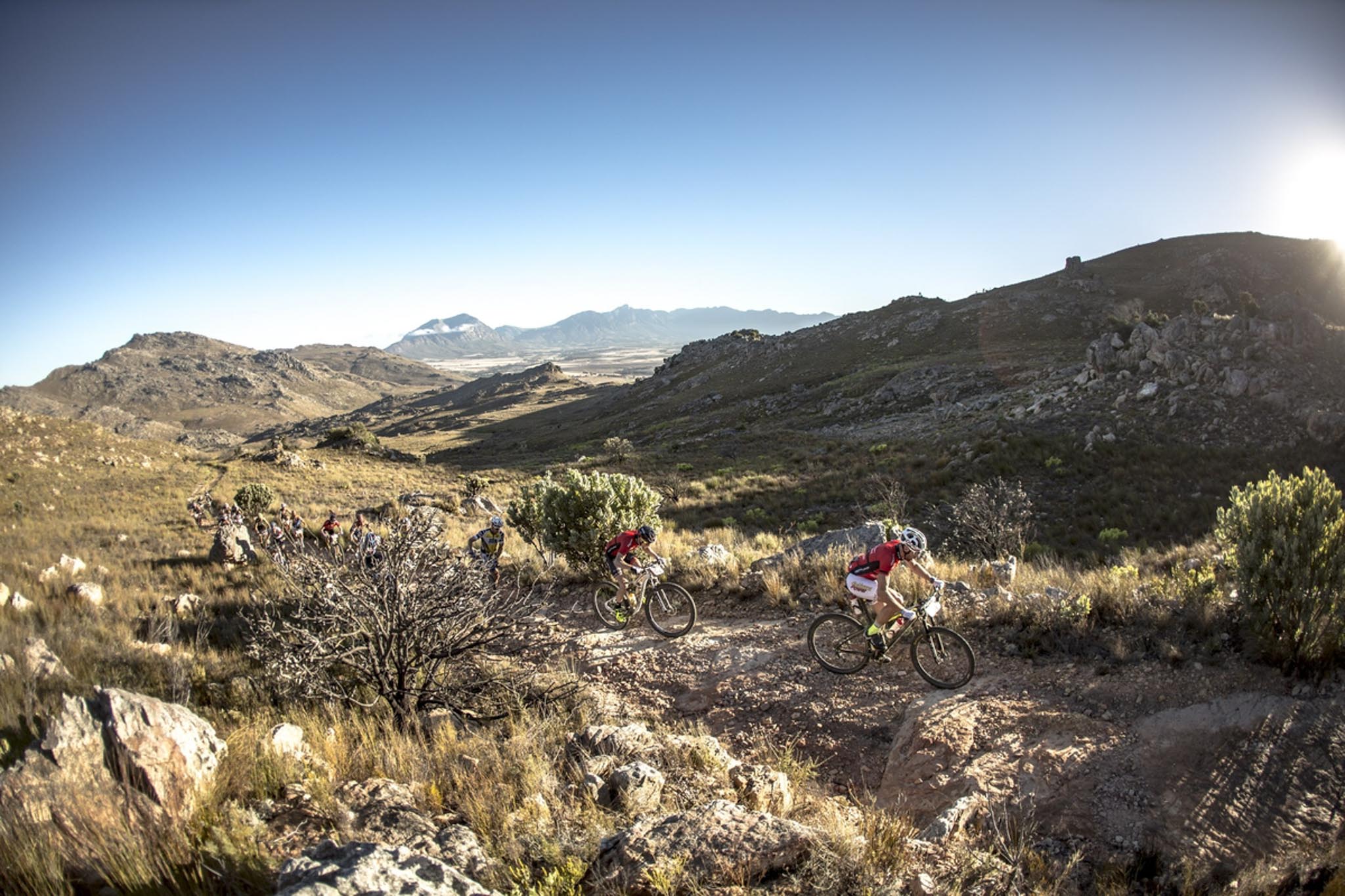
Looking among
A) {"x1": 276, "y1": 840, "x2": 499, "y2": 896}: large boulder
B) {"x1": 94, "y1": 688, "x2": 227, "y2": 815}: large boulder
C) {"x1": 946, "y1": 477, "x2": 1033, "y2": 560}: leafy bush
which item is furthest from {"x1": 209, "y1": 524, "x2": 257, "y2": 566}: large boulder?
{"x1": 946, "y1": 477, "x2": 1033, "y2": 560}: leafy bush

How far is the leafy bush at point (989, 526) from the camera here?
43.3ft

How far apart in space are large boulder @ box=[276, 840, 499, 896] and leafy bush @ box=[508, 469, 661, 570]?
8.37 m

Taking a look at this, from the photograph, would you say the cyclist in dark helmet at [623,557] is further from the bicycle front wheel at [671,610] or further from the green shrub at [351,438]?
the green shrub at [351,438]

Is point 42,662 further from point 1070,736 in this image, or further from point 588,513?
point 1070,736

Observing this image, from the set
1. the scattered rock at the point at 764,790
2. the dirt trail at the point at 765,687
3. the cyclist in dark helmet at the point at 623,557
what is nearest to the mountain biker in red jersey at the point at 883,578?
the dirt trail at the point at 765,687

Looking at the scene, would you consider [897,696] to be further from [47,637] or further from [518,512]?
[47,637]

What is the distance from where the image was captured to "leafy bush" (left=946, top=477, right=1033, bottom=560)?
13.2 meters

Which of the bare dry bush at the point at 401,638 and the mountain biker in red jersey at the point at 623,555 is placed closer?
the bare dry bush at the point at 401,638

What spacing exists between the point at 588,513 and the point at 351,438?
2137 inches

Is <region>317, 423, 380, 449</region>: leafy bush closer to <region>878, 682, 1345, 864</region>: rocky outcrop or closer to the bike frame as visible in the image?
the bike frame

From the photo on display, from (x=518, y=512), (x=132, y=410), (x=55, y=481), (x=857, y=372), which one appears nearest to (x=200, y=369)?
(x=132, y=410)

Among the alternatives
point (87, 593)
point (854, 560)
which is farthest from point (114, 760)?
point (87, 593)

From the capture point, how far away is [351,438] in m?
57.1

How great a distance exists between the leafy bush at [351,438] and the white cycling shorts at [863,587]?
52.9 m
